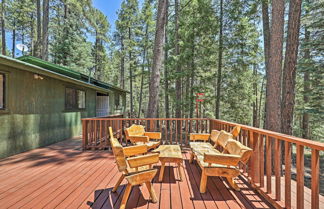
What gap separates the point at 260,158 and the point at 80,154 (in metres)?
4.32

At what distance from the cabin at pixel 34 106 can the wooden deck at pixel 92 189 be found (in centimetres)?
99

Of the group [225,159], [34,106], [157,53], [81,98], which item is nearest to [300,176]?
[225,159]

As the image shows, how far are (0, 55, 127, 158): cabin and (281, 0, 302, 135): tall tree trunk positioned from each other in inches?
303

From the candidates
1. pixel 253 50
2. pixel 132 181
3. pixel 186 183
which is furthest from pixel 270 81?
pixel 253 50

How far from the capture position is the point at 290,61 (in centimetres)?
536

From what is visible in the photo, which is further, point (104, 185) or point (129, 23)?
point (129, 23)

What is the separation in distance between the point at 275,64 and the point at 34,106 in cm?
720

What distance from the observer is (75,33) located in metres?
13.9

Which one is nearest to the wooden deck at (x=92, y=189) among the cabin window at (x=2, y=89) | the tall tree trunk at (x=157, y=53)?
the cabin window at (x=2, y=89)

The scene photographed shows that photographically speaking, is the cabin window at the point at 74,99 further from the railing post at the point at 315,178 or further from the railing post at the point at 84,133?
the railing post at the point at 315,178

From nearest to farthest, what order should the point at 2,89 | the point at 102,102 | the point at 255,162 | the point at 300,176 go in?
1. the point at 300,176
2. the point at 255,162
3. the point at 2,89
4. the point at 102,102

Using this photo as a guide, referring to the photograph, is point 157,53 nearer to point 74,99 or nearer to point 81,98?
point 74,99

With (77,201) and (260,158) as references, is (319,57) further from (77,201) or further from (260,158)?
→ (77,201)

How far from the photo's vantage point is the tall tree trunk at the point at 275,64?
422 cm
